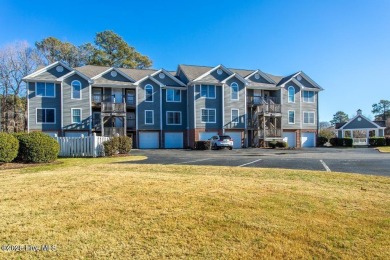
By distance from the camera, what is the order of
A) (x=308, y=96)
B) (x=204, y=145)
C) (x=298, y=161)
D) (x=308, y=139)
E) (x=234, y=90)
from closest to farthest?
(x=298, y=161) → (x=204, y=145) → (x=234, y=90) → (x=308, y=139) → (x=308, y=96)

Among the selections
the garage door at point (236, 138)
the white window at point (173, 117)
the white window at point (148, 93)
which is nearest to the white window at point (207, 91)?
the white window at point (173, 117)

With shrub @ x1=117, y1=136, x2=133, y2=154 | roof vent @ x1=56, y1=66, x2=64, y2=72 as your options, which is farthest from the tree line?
shrub @ x1=117, y1=136, x2=133, y2=154

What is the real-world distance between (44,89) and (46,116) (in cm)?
287

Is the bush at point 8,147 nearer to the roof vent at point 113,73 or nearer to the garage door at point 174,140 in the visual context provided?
the roof vent at point 113,73

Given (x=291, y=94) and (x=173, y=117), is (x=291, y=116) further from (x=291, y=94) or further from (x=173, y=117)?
(x=173, y=117)

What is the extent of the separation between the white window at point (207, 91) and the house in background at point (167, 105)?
0.41ft

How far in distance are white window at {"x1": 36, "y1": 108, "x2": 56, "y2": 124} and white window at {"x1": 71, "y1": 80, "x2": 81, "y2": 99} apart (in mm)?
2577

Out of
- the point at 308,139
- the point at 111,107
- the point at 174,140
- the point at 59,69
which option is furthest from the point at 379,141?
the point at 59,69

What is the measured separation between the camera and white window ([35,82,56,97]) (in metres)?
29.6

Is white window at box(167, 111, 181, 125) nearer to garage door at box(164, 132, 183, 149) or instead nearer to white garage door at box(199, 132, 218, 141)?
garage door at box(164, 132, 183, 149)

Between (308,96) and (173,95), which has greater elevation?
(308,96)

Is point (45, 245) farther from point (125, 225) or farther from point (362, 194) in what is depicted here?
point (362, 194)

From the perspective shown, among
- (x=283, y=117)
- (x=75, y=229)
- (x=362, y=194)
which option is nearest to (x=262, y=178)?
(x=362, y=194)

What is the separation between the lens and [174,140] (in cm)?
3406
